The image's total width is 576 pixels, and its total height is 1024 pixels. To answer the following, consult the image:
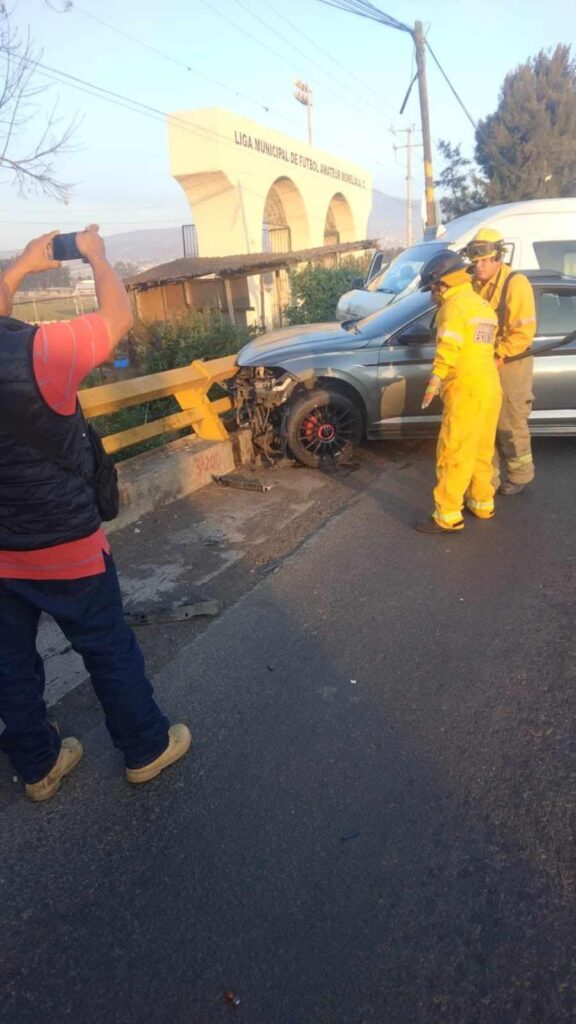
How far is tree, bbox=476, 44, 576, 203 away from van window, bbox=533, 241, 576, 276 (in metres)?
28.0

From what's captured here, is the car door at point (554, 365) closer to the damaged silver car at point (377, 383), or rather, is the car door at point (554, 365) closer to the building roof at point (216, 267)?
the damaged silver car at point (377, 383)

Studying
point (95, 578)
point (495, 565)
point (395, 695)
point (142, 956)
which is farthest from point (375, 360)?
point (142, 956)

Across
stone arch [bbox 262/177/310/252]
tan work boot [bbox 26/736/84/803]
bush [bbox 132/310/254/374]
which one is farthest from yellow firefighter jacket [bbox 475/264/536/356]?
stone arch [bbox 262/177/310/252]

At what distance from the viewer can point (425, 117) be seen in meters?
20.7

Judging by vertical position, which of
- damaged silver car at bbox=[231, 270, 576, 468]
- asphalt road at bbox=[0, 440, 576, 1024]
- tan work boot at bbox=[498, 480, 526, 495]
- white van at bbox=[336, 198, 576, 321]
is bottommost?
asphalt road at bbox=[0, 440, 576, 1024]

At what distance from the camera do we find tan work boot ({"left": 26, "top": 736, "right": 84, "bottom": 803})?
2586 mm

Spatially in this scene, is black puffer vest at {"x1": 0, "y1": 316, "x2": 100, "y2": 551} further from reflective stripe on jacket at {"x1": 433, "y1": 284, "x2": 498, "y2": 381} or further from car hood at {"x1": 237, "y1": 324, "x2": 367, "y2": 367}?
car hood at {"x1": 237, "y1": 324, "x2": 367, "y2": 367}

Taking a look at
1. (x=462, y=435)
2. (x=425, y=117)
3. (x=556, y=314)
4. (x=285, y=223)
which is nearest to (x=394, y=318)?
(x=556, y=314)

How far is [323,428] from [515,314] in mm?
1983

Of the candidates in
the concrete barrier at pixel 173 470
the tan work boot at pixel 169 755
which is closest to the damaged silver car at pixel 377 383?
the concrete barrier at pixel 173 470

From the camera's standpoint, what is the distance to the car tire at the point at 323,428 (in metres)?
6.23

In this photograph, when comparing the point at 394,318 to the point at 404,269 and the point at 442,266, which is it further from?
the point at 404,269

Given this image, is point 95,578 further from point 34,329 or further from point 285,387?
point 285,387

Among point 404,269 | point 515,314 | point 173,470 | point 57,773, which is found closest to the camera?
point 57,773
